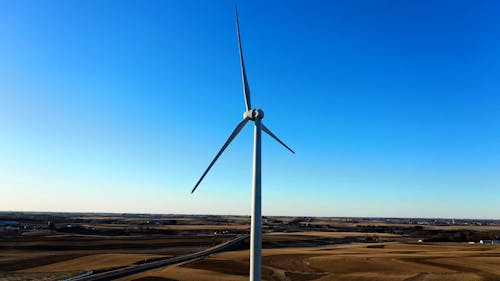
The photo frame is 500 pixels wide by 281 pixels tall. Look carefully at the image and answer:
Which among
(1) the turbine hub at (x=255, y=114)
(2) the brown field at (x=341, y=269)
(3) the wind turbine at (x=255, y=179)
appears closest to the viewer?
(3) the wind turbine at (x=255, y=179)

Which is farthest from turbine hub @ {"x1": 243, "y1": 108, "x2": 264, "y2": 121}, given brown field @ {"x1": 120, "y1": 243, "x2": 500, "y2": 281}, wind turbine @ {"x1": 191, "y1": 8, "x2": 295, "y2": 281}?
brown field @ {"x1": 120, "y1": 243, "x2": 500, "y2": 281}

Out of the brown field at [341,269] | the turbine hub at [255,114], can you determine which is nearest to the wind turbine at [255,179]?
the turbine hub at [255,114]

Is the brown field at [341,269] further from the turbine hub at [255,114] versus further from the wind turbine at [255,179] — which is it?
the turbine hub at [255,114]

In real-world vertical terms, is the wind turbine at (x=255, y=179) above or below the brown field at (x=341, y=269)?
above

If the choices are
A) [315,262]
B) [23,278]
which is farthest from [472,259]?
[23,278]

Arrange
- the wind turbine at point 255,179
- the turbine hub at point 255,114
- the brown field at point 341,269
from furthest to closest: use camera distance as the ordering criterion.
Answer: the brown field at point 341,269
the turbine hub at point 255,114
the wind turbine at point 255,179

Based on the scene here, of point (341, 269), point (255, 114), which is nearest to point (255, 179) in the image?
point (255, 114)

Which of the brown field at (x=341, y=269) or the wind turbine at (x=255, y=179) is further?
the brown field at (x=341, y=269)

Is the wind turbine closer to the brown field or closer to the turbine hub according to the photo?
the turbine hub

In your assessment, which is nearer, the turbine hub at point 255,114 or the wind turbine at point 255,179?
the wind turbine at point 255,179

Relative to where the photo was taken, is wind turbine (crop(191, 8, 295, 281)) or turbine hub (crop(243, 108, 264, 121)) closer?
wind turbine (crop(191, 8, 295, 281))

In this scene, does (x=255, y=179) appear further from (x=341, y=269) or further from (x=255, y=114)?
(x=341, y=269)
